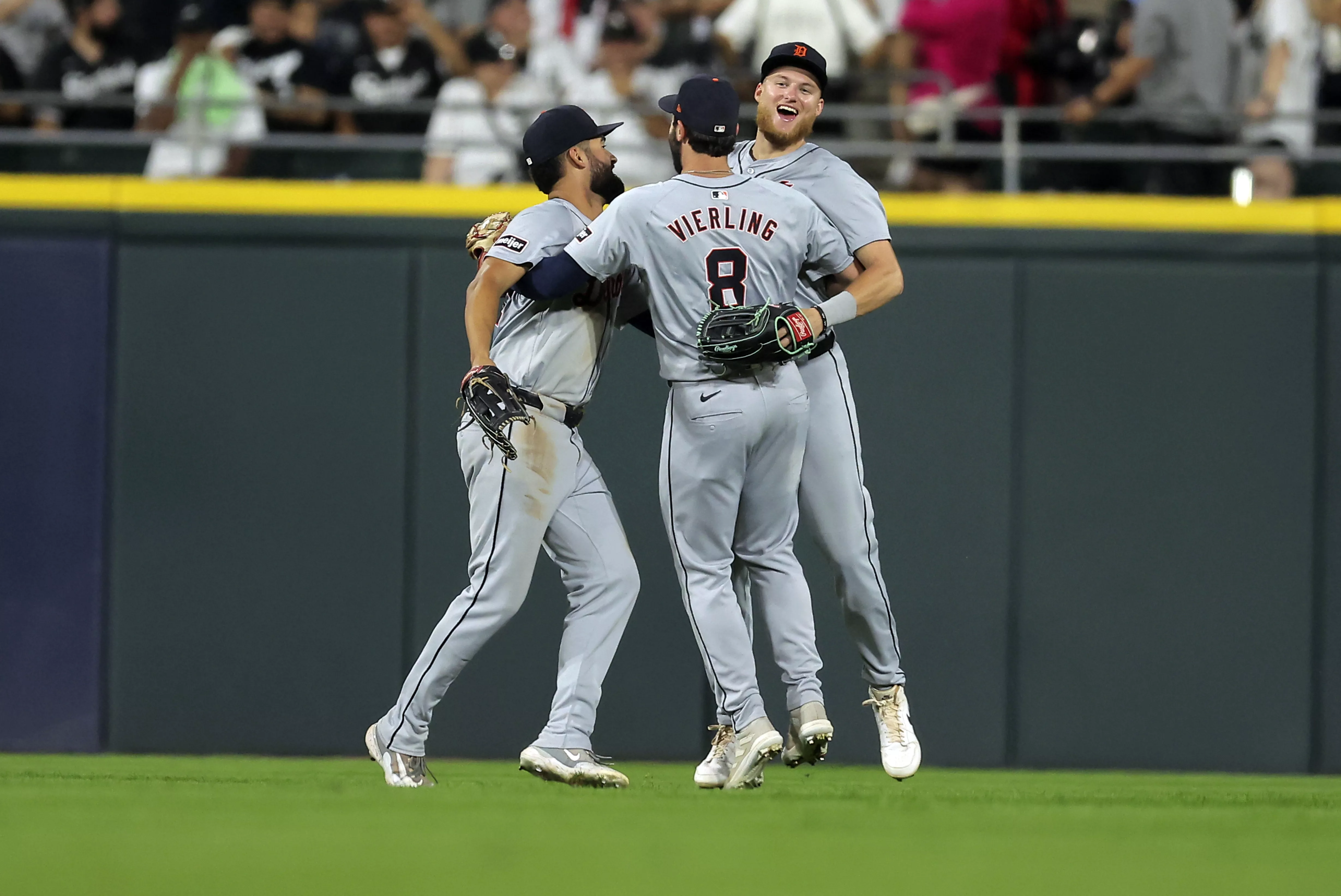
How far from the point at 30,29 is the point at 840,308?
5297mm

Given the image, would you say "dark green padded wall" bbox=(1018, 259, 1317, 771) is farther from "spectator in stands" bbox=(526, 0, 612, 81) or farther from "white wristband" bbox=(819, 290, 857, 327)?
"white wristband" bbox=(819, 290, 857, 327)

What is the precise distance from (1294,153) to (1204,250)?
0.55 meters

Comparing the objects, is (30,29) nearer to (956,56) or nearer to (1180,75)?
(956,56)

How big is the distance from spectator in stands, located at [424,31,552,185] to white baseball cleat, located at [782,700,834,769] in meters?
3.26

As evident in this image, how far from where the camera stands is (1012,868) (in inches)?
137

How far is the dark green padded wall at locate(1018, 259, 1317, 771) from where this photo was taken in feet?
24.3

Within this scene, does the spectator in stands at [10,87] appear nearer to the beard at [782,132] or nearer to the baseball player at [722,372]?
the baseball player at [722,372]

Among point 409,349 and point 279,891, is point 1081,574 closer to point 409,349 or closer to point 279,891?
point 409,349

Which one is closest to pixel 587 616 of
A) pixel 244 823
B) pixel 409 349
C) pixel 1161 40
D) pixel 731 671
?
pixel 731 671

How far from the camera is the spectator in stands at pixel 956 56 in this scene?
25.9ft

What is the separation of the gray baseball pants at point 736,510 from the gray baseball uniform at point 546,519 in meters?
0.26

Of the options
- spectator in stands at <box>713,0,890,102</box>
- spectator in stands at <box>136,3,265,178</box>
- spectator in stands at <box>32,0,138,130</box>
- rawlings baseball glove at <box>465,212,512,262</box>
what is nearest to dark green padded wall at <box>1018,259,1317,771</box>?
spectator in stands at <box>713,0,890,102</box>

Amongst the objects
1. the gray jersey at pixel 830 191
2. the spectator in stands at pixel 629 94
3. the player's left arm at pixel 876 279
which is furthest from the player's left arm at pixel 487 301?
the spectator in stands at pixel 629 94

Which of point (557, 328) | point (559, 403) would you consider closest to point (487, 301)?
point (557, 328)
